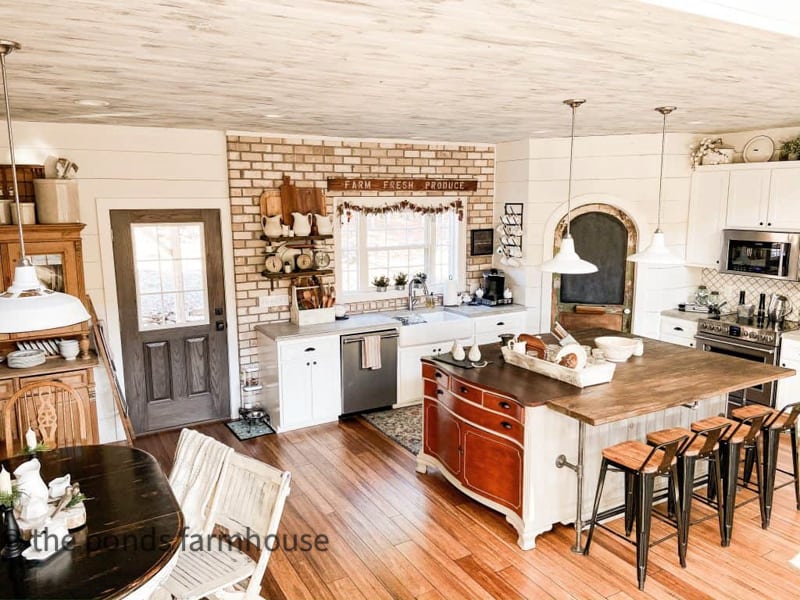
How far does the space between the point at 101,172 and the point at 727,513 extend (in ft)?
17.2

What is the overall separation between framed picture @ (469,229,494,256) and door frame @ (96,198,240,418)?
8.92 ft

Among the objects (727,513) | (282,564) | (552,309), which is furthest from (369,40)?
(552,309)

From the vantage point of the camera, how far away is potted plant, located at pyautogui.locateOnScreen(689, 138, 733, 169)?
5.96 metres

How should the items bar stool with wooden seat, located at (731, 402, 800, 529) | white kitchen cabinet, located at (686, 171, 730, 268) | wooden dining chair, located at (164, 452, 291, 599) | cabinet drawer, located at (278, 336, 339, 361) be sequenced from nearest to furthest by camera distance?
wooden dining chair, located at (164, 452, 291, 599)
bar stool with wooden seat, located at (731, 402, 800, 529)
cabinet drawer, located at (278, 336, 339, 361)
white kitchen cabinet, located at (686, 171, 730, 268)

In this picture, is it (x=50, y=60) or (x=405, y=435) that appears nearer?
(x=50, y=60)

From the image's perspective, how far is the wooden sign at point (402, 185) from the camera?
20.3 feet

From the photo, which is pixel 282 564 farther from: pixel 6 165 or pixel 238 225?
pixel 6 165

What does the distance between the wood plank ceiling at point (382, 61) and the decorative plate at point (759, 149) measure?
0.97m

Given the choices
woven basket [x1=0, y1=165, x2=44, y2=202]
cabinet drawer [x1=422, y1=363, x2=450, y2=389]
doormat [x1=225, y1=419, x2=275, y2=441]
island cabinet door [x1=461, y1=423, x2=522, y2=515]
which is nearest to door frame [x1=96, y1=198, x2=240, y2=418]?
doormat [x1=225, y1=419, x2=275, y2=441]

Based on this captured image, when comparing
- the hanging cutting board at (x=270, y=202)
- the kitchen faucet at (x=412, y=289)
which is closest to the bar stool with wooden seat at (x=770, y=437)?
the kitchen faucet at (x=412, y=289)

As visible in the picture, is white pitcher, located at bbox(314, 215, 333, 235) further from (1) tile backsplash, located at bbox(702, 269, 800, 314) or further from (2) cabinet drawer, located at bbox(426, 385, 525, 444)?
(1) tile backsplash, located at bbox(702, 269, 800, 314)

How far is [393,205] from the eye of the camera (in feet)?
21.6

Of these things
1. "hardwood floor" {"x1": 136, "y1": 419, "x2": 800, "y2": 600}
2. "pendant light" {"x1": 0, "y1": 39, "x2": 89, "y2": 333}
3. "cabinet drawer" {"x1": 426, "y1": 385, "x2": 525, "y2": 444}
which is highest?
"pendant light" {"x1": 0, "y1": 39, "x2": 89, "y2": 333}

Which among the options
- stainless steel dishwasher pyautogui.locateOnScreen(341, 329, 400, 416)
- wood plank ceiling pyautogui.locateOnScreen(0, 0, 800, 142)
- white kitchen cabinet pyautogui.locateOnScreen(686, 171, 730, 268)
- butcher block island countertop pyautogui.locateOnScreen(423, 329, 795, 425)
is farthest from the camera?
white kitchen cabinet pyautogui.locateOnScreen(686, 171, 730, 268)
